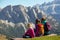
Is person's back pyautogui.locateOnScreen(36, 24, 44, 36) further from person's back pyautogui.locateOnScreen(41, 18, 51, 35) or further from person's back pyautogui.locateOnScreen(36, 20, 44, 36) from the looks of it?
person's back pyautogui.locateOnScreen(41, 18, 51, 35)

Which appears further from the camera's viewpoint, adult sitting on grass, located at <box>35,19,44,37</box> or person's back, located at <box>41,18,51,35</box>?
person's back, located at <box>41,18,51,35</box>

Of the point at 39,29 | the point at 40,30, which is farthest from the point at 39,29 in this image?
the point at 40,30

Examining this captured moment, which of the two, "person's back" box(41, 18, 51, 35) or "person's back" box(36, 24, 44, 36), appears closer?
"person's back" box(36, 24, 44, 36)

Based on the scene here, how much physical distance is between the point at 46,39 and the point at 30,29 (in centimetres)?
199

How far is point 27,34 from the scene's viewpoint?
18.1 m

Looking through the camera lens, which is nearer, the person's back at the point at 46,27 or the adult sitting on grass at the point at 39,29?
the adult sitting on grass at the point at 39,29

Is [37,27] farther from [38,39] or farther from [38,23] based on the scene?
[38,39]

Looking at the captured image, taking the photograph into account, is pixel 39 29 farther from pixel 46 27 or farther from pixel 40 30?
pixel 46 27

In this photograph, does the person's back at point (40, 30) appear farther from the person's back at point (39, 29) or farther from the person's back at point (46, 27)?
the person's back at point (46, 27)

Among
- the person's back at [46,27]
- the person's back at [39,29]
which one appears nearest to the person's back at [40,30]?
the person's back at [39,29]

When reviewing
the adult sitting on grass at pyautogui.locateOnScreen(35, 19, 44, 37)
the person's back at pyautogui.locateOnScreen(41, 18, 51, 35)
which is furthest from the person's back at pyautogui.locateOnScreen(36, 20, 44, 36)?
the person's back at pyautogui.locateOnScreen(41, 18, 51, 35)

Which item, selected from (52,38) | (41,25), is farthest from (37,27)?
(52,38)

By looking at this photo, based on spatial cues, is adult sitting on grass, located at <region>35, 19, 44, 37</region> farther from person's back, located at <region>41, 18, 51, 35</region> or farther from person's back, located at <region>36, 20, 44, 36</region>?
person's back, located at <region>41, 18, 51, 35</region>

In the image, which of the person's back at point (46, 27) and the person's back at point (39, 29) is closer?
the person's back at point (39, 29)
